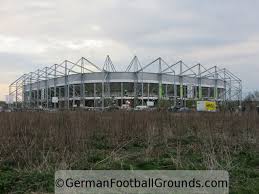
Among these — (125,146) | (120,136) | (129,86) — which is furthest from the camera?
(129,86)

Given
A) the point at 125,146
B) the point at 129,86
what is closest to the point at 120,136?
the point at 125,146

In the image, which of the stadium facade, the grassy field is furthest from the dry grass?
the stadium facade

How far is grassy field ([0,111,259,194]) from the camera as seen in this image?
5.84 m

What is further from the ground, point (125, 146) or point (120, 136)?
point (120, 136)

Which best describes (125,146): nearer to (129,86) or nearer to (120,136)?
(120,136)

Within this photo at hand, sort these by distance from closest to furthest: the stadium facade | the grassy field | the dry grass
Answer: the grassy field, the dry grass, the stadium facade

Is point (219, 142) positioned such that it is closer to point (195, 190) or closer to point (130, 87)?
point (195, 190)

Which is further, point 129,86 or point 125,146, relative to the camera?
point 129,86

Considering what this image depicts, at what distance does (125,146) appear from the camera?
8703 millimetres

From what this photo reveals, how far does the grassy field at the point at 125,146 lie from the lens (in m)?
5.84

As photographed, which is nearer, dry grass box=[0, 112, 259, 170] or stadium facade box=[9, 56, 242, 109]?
dry grass box=[0, 112, 259, 170]

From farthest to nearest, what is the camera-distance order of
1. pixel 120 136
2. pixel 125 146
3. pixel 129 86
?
pixel 129 86 → pixel 120 136 → pixel 125 146

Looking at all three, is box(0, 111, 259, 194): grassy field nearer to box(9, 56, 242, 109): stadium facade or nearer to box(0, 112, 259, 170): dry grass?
box(0, 112, 259, 170): dry grass

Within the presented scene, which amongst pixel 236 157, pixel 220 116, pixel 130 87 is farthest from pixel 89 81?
pixel 236 157
